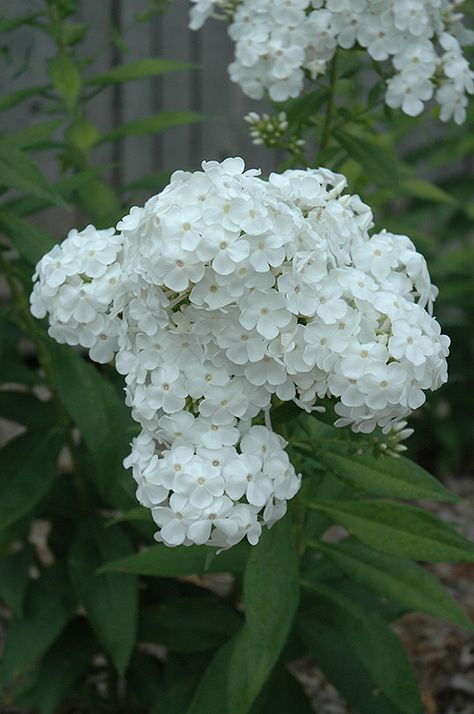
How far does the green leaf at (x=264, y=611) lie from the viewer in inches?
74.2

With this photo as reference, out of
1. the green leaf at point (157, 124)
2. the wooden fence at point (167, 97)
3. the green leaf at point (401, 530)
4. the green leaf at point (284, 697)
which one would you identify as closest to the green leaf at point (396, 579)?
the green leaf at point (401, 530)

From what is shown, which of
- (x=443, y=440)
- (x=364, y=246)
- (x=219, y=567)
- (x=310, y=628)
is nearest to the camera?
(x=364, y=246)

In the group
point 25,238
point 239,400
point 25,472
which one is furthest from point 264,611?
point 25,238

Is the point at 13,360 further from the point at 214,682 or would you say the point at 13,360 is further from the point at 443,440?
the point at 443,440

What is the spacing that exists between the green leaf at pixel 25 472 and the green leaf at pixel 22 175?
0.67 metres

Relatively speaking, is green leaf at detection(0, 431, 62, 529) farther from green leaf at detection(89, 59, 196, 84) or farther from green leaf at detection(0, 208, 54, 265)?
green leaf at detection(89, 59, 196, 84)

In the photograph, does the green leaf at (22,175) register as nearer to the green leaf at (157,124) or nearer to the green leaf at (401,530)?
the green leaf at (157,124)

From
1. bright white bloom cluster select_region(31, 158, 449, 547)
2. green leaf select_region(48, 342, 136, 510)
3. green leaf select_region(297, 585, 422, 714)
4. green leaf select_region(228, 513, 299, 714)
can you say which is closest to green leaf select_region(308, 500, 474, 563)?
green leaf select_region(228, 513, 299, 714)

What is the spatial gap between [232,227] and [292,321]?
0.56ft

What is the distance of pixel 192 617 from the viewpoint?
2.51 metres

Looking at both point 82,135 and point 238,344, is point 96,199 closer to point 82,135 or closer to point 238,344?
point 82,135

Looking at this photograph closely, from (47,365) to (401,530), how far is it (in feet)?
3.25

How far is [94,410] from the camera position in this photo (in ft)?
7.48

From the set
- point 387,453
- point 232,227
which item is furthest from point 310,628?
point 232,227
